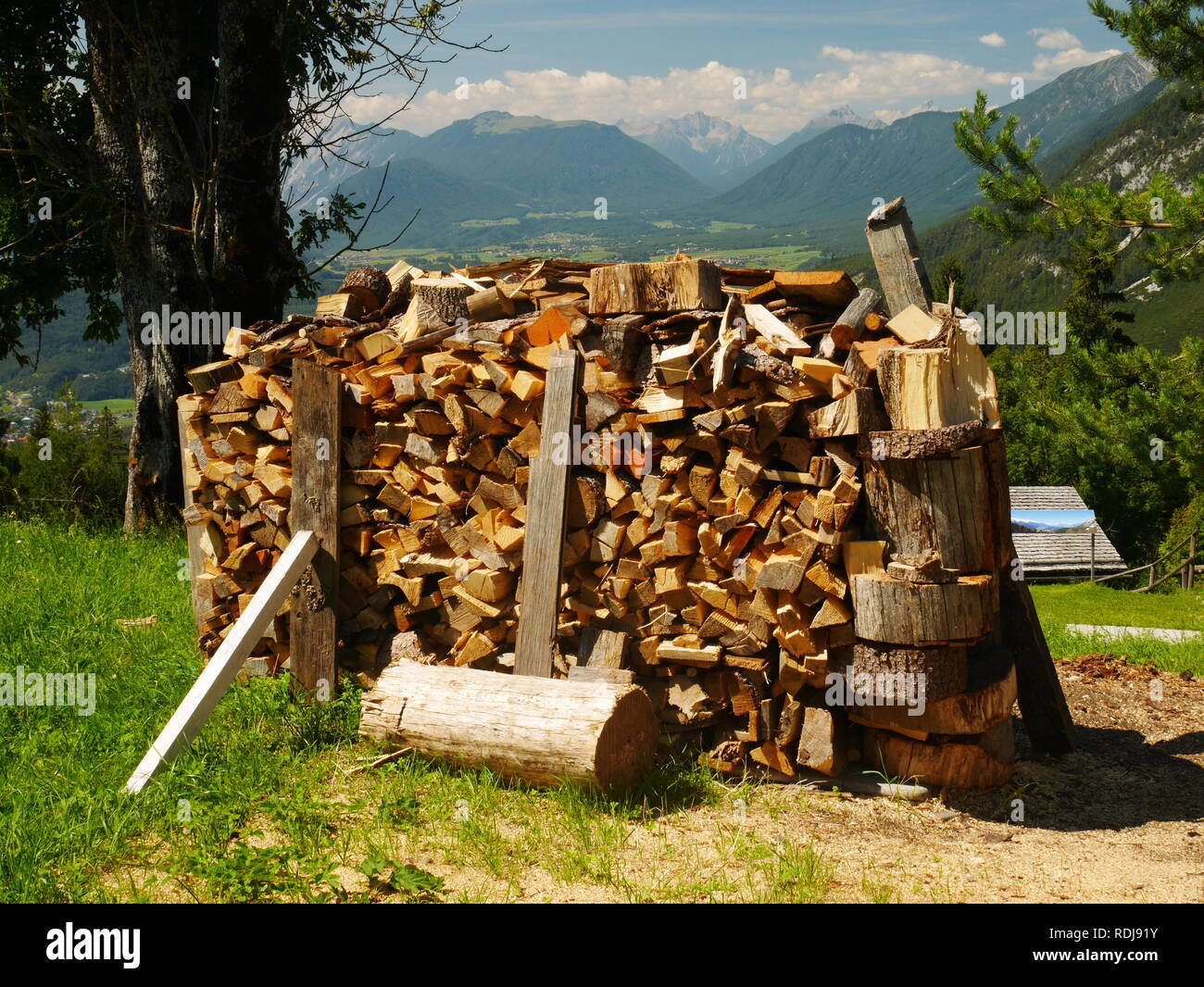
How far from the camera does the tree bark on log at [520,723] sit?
14.4ft

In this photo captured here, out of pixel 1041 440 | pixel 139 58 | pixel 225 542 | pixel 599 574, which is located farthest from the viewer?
pixel 1041 440

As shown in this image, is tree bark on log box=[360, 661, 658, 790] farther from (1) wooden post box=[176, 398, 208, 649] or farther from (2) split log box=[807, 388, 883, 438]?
(1) wooden post box=[176, 398, 208, 649]

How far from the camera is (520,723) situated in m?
4.54

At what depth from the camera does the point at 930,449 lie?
171 inches

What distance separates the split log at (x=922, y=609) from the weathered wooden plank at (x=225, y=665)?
313 centimetres

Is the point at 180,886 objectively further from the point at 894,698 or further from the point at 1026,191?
the point at 1026,191

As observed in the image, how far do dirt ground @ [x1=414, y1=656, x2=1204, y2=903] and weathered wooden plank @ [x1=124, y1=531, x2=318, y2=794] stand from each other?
168 cm

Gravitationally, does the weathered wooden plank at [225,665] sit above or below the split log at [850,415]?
below

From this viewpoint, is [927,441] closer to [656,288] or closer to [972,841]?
[656,288]

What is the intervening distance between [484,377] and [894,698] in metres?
2.68

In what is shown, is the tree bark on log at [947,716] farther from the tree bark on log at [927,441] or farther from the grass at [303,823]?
the tree bark on log at [927,441]

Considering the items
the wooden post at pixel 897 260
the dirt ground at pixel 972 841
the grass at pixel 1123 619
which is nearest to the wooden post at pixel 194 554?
the dirt ground at pixel 972 841

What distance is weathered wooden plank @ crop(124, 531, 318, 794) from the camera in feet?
15.4
